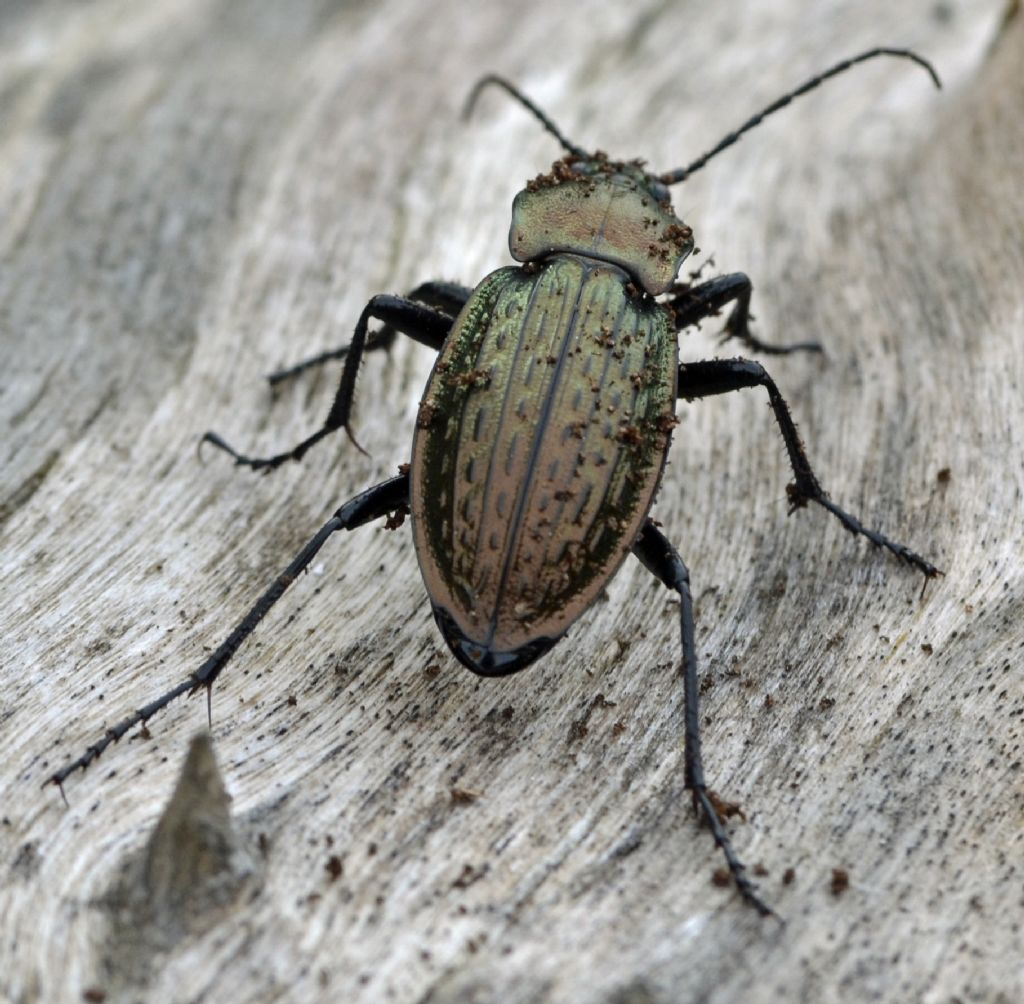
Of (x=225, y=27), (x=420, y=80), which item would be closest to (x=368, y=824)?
(x=420, y=80)

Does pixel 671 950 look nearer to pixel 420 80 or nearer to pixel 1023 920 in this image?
pixel 1023 920

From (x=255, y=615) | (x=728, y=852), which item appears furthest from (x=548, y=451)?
(x=728, y=852)

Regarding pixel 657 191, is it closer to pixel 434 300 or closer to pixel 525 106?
pixel 434 300

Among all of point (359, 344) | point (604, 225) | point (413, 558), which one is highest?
point (359, 344)

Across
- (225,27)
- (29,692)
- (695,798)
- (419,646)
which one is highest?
(225,27)

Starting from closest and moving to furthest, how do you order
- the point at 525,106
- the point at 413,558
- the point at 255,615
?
the point at 255,615
the point at 413,558
the point at 525,106
